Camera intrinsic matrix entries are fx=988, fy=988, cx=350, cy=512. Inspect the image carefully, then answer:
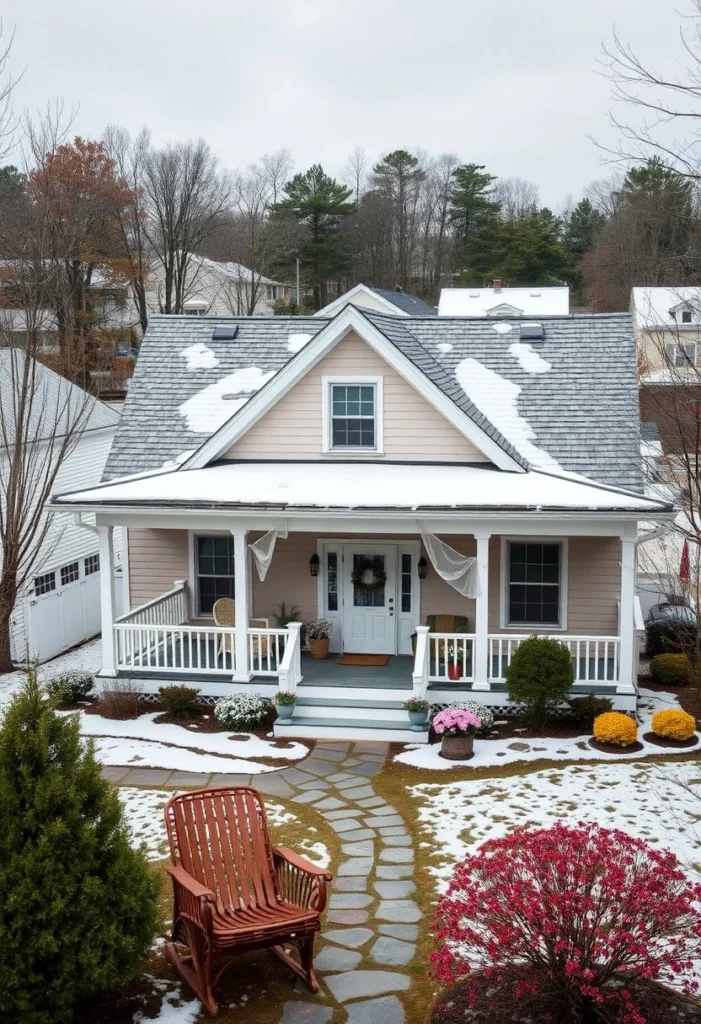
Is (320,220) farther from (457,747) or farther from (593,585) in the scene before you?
(457,747)

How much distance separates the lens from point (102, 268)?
46156 mm

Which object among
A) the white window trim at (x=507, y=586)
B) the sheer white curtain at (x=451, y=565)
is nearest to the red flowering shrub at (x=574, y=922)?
the sheer white curtain at (x=451, y=565)

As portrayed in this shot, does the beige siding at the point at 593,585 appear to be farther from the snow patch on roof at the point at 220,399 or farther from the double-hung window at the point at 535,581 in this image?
the snow patch on roof at the point at 220,399

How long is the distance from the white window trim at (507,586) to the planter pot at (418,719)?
2929 millimetres

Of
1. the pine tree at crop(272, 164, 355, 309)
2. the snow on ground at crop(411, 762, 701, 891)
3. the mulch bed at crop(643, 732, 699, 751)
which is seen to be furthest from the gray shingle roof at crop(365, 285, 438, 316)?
the snow on ground at crop(411, 762, 701, 891)

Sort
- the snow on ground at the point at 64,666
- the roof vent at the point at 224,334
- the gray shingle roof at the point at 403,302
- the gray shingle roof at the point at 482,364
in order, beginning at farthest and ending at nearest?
the gray shingle roof at the point at 403,302 → the roof vent at the point at 224,334 → the snow on ground at the point at 64,666 → the gray shingle roof at the point at 482,364

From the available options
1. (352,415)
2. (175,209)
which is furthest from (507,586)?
(175,209)

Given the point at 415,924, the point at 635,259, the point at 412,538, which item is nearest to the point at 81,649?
the point at 412,538

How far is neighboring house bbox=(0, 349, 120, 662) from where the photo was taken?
1925cm

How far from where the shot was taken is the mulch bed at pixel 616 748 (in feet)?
44.0

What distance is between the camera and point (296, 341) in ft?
63.7

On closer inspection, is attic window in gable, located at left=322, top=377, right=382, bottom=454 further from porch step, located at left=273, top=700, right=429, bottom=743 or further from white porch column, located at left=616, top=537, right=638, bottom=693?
porch step, located at left=273, top=700, right=429, bottom=743

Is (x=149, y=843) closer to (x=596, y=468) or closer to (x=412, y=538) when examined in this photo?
(x=412, y=538)

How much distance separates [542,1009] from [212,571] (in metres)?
11.8
